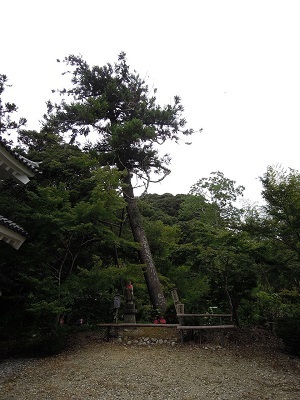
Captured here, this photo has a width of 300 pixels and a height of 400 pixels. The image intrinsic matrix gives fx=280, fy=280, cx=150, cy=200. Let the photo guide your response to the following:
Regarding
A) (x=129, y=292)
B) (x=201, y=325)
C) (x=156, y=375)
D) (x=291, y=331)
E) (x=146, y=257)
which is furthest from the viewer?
(x=146, y=257)

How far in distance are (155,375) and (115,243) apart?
399 centimetres

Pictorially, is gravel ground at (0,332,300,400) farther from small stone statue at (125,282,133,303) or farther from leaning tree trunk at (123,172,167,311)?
leaning tree trunk at (123,172,167,311)

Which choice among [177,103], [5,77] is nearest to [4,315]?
[5,77]

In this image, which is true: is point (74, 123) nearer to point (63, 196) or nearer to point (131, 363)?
point (63, 196)

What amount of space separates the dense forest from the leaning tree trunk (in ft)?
0.14

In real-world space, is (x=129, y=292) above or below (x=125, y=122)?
below

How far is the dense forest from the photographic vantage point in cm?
681

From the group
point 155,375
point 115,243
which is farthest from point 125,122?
point 155,375

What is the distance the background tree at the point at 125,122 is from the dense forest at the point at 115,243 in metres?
0.05

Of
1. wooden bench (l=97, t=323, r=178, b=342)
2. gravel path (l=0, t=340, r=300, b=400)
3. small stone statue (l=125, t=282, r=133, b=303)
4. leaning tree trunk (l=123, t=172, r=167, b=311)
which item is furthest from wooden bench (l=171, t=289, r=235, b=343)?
leaning tree trunk (l=123, t=172, r=167, b=311)

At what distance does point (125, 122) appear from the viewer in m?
11.7

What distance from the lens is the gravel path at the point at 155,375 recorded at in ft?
15.1

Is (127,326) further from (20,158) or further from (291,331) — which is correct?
(20,158)

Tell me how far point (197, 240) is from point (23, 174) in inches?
198
